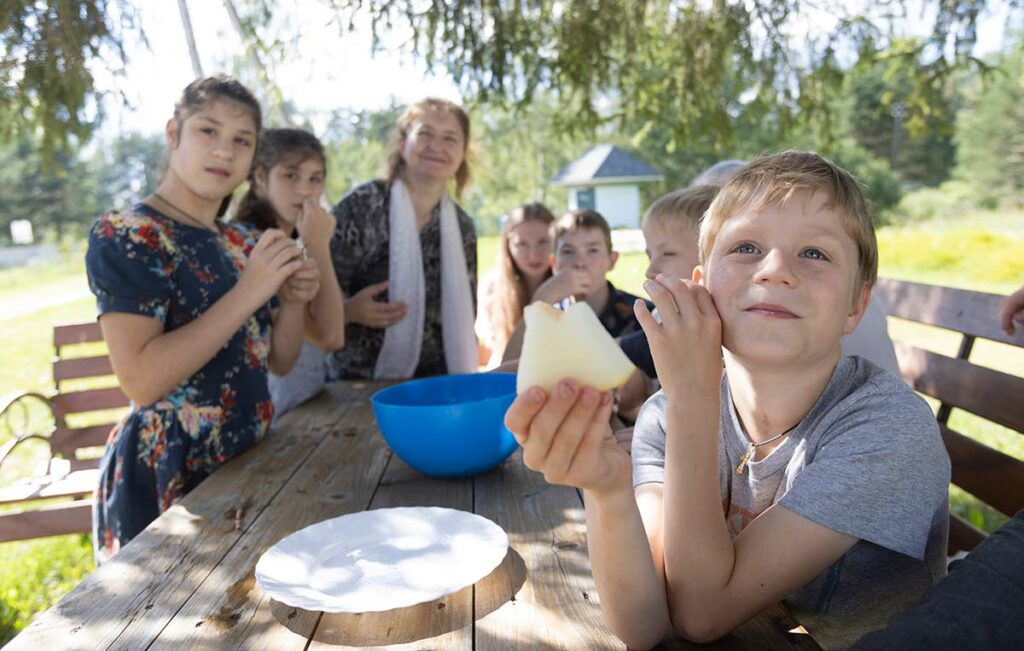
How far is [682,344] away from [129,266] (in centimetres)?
147

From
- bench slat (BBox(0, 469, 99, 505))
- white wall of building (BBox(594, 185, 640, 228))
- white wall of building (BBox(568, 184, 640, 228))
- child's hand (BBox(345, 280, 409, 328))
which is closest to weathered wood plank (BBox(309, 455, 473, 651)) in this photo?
child's hand (BBox(345, 280, 409, 328))

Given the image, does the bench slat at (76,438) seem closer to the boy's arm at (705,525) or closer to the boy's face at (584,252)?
the boy's face at (584,252)

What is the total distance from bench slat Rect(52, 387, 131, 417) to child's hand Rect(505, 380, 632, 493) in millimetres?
3499

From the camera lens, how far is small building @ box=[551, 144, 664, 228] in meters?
32.2

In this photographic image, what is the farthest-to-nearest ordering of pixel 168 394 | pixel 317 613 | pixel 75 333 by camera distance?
pixel 75 333 < pixel 168 394 < pixel 317 613

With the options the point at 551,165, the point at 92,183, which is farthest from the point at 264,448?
the point at 92,183

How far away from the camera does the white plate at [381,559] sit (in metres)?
1.20

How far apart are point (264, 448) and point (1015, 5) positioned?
4763 millimetres

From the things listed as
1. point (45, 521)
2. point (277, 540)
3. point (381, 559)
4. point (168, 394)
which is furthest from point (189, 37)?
point (381, 559)

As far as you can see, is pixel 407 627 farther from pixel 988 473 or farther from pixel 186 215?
pixel 988 473

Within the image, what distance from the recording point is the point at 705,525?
3.57 ft

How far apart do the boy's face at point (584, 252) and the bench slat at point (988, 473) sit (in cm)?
143

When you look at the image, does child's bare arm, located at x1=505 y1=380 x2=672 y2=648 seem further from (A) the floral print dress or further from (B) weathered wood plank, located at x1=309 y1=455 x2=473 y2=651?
(A) the floral print dress

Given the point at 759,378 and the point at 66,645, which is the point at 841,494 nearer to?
the point at 759,378
